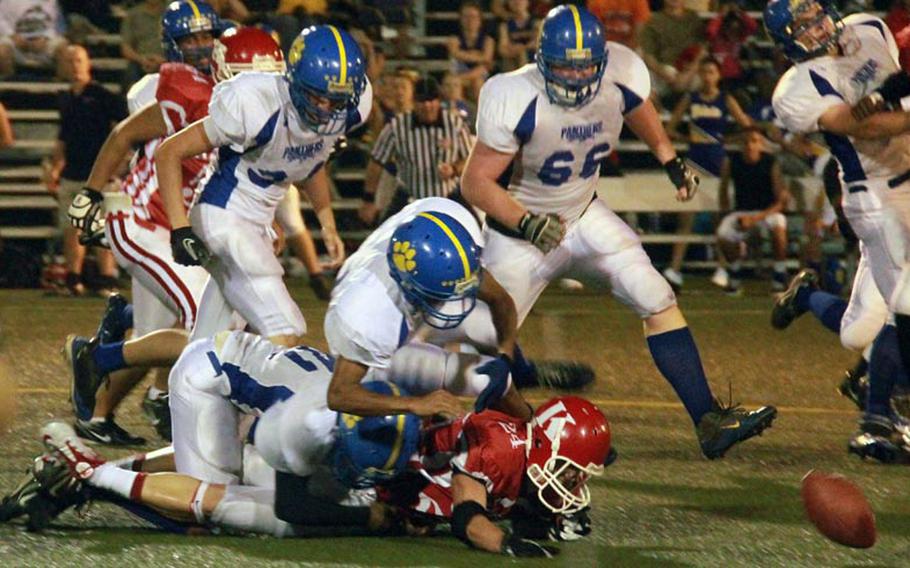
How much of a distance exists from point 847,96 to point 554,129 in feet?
4.01

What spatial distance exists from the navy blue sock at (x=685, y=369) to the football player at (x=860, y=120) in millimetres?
648

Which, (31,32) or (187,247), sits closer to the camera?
(187,247)

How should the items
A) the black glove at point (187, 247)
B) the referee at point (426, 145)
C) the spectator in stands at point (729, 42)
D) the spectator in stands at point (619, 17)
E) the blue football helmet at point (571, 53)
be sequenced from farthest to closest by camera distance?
the spectator in stands at point (729, 42) < the spectator in stands at point (619, 17) < the referee at point (426, 145) < the blue football helmet at point (571, 53) < the black glove at point (187, 247)

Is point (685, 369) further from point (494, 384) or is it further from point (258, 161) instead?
point (258, 161)

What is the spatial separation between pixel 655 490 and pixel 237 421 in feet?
4.75

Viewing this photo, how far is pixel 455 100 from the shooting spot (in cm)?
1066

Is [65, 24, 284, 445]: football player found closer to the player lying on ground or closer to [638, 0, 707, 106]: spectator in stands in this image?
the player lying on ground

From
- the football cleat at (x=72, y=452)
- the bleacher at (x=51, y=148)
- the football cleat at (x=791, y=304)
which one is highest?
the football cleat at (x=72, y=452)

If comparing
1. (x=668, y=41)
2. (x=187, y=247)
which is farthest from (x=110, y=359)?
(x=668, y=41)

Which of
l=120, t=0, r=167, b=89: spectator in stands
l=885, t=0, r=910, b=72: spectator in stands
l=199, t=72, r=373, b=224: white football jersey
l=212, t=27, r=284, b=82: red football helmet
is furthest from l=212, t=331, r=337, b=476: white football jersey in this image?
l=120, t=0, r=167, b=89: spectator in stands

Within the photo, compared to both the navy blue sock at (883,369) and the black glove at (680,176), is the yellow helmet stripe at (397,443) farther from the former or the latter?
the navy blue sock at (883,369)

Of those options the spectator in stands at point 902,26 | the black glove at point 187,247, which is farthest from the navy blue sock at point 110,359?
the spectator in stands at point 902,26

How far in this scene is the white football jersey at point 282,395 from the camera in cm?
443

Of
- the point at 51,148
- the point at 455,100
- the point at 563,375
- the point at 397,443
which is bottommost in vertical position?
the point at 51,148
